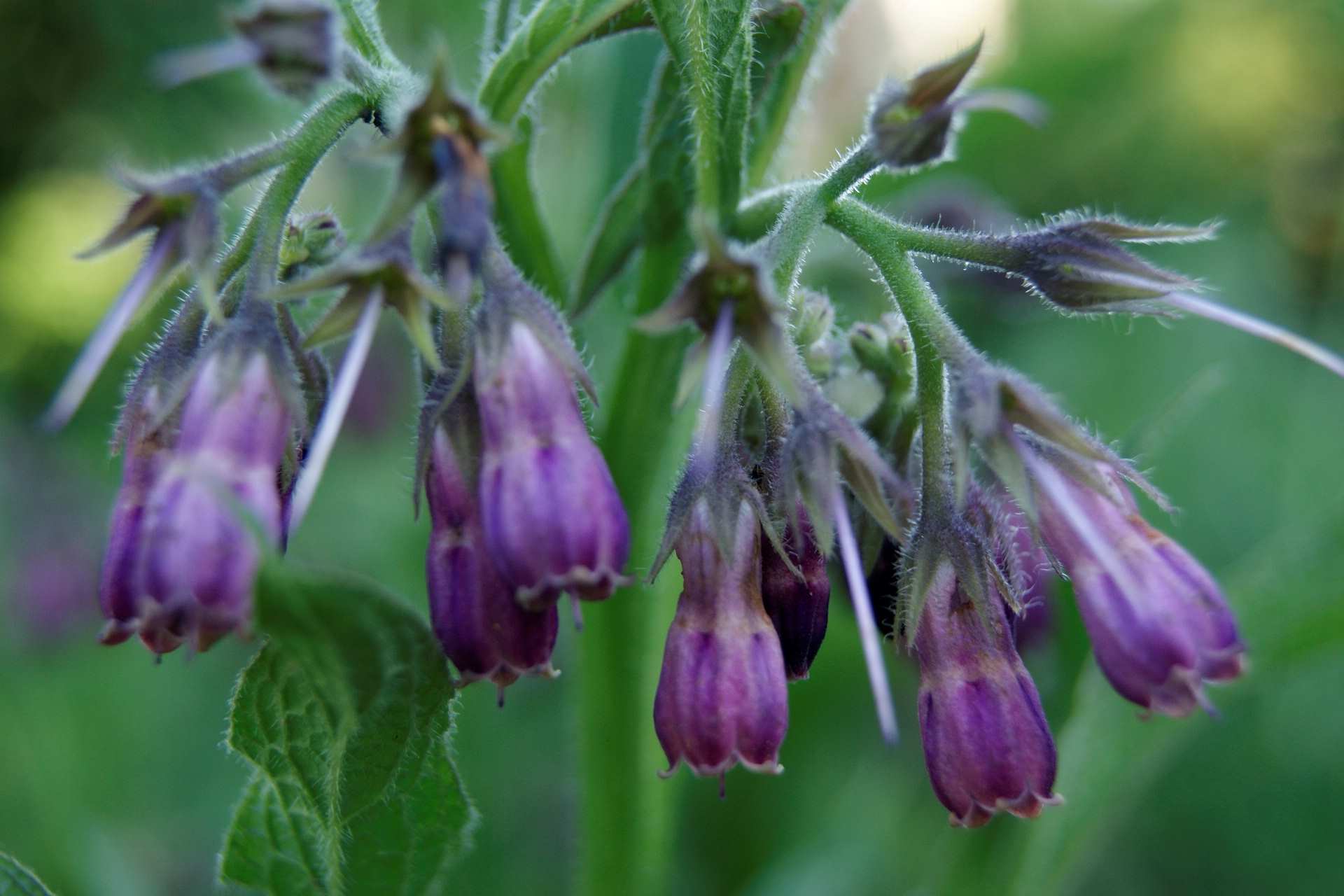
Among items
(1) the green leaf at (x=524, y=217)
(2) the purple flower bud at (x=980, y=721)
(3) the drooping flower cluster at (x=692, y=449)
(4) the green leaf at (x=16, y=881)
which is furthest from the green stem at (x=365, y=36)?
(4) the green leaf at (x=16, y=881)

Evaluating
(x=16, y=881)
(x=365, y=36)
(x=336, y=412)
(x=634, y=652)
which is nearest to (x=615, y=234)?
(x=365, y=36)

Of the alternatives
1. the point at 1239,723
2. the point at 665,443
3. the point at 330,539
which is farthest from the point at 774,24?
the point at 330,539

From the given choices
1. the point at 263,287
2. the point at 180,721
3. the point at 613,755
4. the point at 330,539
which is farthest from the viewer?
the point at 330,539

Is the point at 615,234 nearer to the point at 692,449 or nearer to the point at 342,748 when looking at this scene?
the point at 692,449

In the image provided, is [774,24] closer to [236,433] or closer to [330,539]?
[236,433]

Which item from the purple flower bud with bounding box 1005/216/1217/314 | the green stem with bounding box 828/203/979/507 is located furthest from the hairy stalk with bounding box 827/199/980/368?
the purple flower bud with bounding box 1005/216/1217/314

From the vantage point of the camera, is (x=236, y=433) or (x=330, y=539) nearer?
(x=236, y=433)
